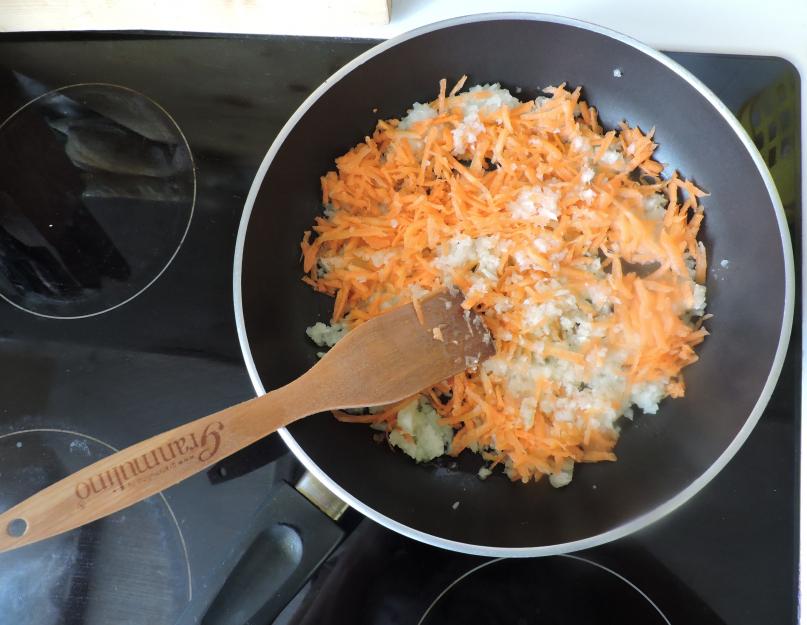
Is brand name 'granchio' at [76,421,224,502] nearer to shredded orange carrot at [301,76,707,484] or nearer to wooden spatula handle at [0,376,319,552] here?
wooden spatula handle at [0,376,319,552]

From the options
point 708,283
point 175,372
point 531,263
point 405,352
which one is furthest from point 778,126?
point 175,372

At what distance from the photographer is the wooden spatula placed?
819 millimetres

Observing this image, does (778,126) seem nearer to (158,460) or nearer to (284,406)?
(284,406)

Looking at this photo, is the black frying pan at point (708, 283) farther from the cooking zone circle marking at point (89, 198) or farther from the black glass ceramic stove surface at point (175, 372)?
the cooking zone circle marking at point (89, 198)

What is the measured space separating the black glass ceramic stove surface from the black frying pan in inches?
2.8

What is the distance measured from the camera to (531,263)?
1.02 metres

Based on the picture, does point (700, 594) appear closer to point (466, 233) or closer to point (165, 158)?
point (466, 233)

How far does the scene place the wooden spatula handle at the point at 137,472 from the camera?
81 centimetres

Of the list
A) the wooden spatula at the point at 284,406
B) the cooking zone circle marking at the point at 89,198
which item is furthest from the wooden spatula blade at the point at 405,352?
the cooking zone circle marking at the point at 89,198

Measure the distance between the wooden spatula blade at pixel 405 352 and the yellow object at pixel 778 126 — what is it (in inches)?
22.6

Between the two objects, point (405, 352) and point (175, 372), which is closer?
point (405, 352)

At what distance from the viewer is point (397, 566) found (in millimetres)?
1029

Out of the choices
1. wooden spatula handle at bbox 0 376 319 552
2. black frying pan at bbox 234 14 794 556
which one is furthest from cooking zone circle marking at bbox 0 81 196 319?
wooden spatula handle at bbox 0 376 319 552

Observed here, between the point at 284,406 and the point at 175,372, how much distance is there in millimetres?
297
